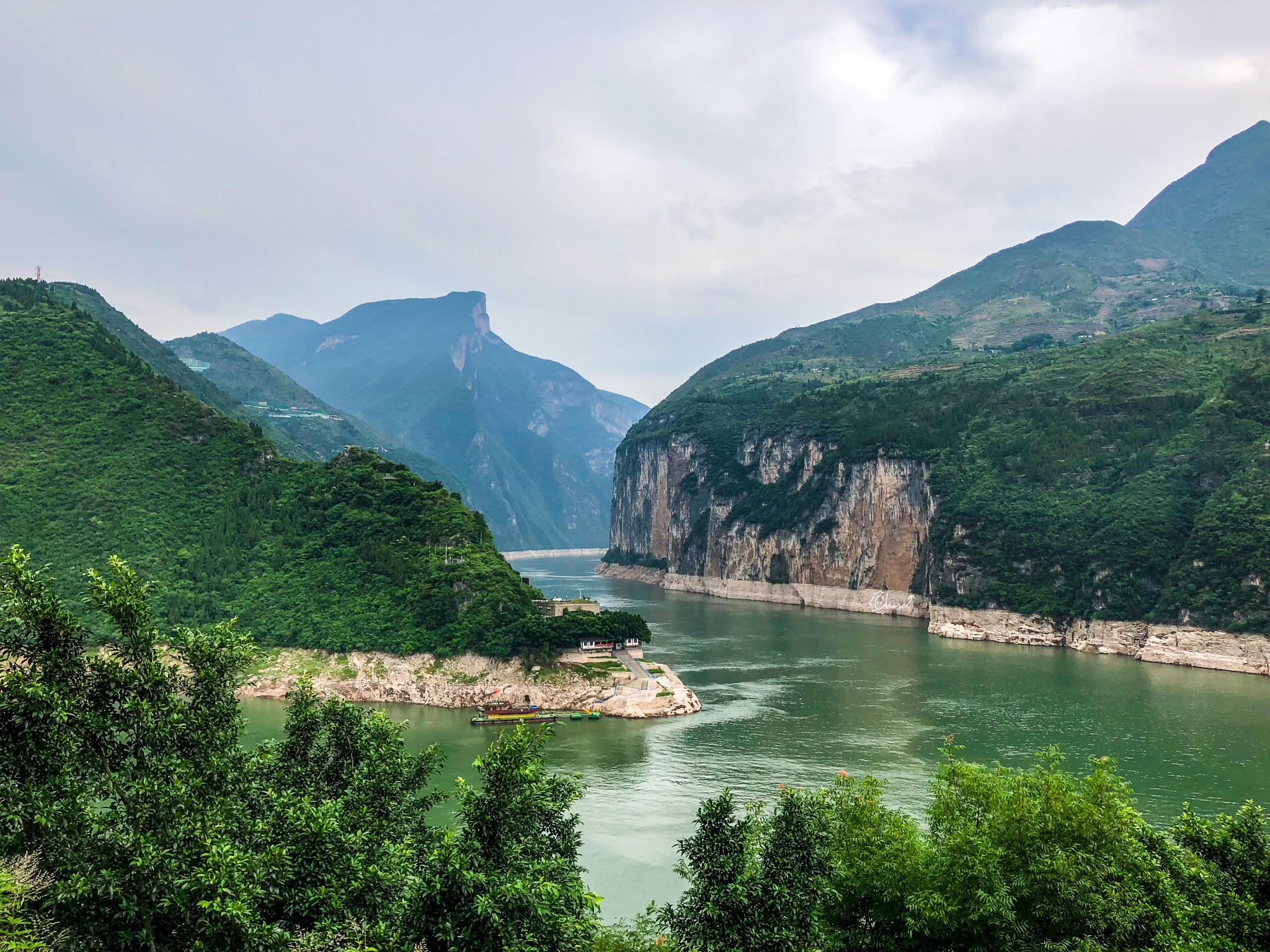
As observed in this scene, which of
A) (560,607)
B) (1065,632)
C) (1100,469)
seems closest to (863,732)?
(560,607)

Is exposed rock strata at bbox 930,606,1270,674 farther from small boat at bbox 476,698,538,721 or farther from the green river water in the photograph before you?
small boat at bbox 476,698,538,721

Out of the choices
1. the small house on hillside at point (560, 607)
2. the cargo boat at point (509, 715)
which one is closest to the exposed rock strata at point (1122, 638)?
the small house on hillside at point (560, 607)

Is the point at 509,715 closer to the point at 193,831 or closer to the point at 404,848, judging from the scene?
the point at 404,848

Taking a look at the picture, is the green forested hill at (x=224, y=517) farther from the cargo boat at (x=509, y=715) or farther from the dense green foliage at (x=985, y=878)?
the dense green foliage at (x=985, y=878)

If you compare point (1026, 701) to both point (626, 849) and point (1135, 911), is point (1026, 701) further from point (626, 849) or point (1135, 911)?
point (1135, 911)

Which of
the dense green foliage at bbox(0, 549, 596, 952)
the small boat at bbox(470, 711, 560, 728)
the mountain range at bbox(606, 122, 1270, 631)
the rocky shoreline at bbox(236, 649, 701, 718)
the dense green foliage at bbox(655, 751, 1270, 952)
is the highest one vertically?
the mountain range at bbox(606, 122, 1270, 631)

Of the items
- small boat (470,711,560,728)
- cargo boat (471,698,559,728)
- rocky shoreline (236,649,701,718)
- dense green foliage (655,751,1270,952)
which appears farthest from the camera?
rocky shoreline (236,649,701,718)

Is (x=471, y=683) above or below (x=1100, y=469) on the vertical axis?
below

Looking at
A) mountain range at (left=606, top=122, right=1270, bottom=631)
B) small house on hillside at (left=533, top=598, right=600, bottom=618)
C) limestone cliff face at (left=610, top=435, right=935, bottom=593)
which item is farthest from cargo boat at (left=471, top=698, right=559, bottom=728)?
limestone cliff face at (left=610, top=435, right=935, bottom=593)
